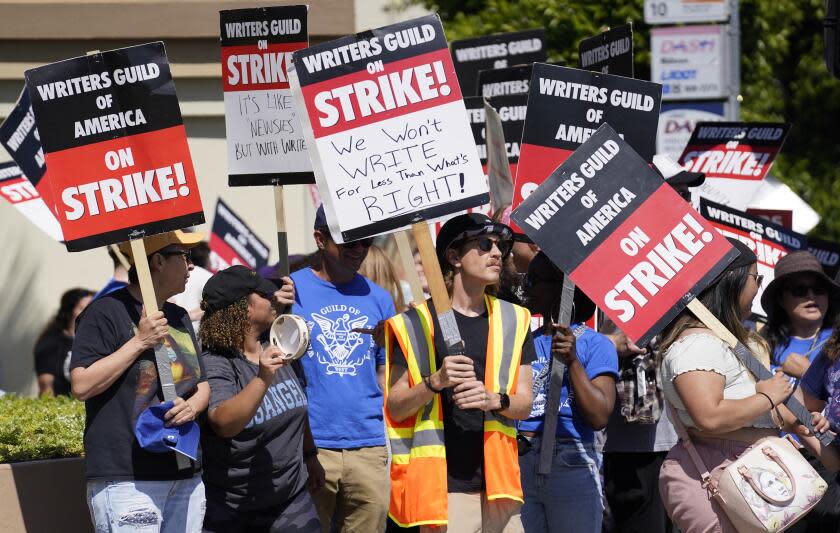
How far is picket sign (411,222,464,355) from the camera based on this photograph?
18.0ft

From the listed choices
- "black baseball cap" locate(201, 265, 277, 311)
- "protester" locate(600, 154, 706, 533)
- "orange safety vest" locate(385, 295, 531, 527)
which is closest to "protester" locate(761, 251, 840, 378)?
"protester" locate(600, 154, 706, 533)

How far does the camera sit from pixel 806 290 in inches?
319

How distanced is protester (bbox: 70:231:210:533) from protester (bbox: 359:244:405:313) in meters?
2.48

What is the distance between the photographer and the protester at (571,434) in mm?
6332

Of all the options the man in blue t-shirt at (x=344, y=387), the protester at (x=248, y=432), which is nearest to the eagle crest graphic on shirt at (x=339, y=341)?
the man in blue t-shirt at (x=344, y=387)

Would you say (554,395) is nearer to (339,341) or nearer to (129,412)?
(339,341)

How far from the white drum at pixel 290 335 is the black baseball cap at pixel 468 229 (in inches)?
25.8

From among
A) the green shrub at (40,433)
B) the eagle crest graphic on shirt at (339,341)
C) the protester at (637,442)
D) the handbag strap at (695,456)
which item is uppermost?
the eagle crest graphic on shirt at (339,341)

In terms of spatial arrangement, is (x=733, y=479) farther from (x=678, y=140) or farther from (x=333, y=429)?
(x=678, y=140)

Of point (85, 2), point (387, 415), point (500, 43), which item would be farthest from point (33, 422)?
point (85, 2)

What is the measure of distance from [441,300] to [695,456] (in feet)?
3.89

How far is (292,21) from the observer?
690 cm

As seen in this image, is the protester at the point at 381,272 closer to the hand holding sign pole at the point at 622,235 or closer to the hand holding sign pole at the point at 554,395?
the hand holding sign pole at the point at 554,395

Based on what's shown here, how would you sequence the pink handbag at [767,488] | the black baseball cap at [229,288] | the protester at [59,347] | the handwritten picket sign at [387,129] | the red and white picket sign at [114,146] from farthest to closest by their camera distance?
1. the protester at [59,347]
2. the black baseball cap at [229,288]
3. the red and white picket sign at [114,146]
4. the handwritten picket sign at [387,129]
5. the pink handbag at [767,488]
